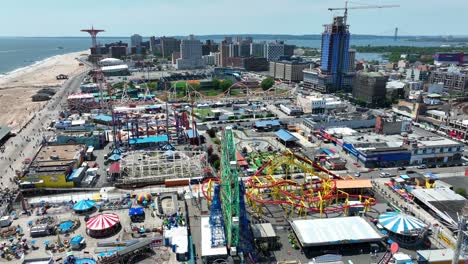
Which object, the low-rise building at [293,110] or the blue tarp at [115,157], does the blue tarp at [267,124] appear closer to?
the low-rise building at [293,110]

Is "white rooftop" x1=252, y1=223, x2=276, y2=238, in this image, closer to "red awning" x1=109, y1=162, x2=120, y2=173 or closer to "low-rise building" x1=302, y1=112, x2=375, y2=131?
"red awning" x1=109, y1=162, x2=120, y2=173

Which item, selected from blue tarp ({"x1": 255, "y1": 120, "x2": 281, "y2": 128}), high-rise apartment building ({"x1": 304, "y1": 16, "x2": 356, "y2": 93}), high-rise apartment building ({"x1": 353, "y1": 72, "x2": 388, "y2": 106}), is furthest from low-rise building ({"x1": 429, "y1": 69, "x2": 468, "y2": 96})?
blue tarp ({"x1": 255, "y1": 120, "x2": 281, "y2": 128})

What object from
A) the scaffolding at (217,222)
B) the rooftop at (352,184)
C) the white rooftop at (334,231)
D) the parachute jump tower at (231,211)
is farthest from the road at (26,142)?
the rooftop at (352,184)

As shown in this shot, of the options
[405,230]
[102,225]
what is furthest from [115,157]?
[405,230]

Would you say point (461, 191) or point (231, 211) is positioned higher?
point (231, 211)

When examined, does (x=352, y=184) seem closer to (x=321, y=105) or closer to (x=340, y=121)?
(x=340, y=121)

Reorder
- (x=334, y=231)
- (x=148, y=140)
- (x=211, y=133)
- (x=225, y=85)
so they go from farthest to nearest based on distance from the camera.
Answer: (x=225, y=85) → (x=211, y=133) → (x=148, y=140) → (x=334, y=231)

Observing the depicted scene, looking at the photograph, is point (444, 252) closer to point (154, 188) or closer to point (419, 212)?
point (419, 212)
